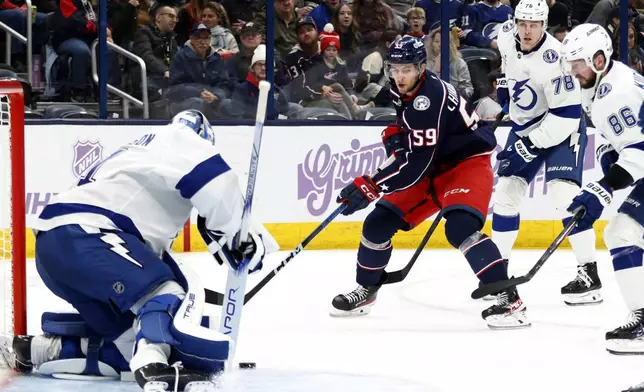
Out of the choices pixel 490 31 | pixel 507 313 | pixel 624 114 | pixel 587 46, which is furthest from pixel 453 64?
pixel 624 114

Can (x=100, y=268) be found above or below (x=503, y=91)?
below

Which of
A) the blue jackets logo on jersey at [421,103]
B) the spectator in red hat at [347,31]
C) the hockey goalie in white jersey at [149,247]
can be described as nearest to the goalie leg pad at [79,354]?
the hockey goalie in white jersey at [149,247]

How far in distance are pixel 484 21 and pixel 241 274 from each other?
3861mm

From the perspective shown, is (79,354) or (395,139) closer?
(79,354)

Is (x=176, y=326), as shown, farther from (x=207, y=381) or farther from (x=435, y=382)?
(x=435, y=382)

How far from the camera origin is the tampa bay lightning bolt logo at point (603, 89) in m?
3.66

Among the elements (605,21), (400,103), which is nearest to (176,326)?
(400,103)

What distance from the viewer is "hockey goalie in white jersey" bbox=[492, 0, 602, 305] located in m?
4.68

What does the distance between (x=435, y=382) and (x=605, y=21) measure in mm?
3856

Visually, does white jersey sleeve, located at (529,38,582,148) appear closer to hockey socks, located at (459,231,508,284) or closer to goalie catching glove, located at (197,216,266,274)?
hockey socks, located at (459,231,508,284)

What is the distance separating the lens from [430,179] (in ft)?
14.4

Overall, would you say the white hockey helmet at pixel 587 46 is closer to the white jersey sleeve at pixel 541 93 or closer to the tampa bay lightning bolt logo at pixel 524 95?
the white jersey sleeve at pixel 541 93

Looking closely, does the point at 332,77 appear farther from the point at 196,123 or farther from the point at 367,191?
the point at 196,123

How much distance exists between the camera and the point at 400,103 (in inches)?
167
